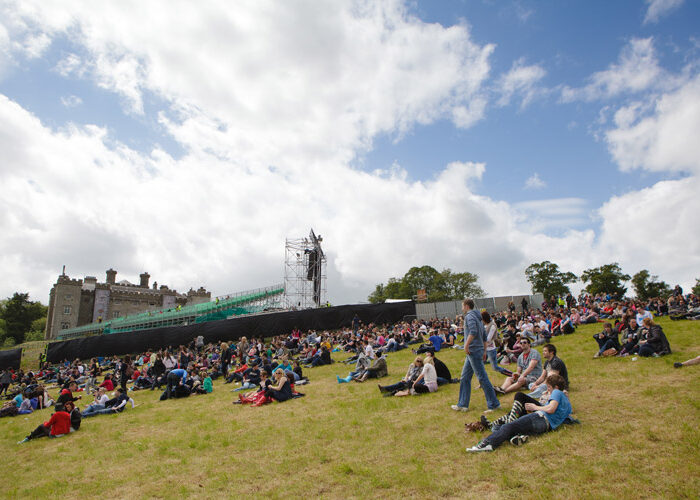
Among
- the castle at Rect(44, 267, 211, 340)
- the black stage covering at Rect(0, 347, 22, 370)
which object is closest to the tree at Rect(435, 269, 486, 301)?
the castle at Rect(44, 267, 211, 340)

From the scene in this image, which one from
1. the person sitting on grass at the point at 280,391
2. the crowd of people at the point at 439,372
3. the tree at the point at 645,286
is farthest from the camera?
the tree at the point at 645,286

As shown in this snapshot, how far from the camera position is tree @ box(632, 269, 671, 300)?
64.3m

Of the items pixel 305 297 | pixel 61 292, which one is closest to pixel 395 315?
pixel 305 297

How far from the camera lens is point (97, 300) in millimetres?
73250

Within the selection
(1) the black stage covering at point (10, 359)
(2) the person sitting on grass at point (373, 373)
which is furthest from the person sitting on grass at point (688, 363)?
(1) the black stage covering at point (10, 359)

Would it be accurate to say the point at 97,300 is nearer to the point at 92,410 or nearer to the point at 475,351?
the point at 92,410

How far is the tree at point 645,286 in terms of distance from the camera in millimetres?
64312

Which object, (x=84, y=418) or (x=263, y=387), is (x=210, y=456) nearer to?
(x=263, y=387)

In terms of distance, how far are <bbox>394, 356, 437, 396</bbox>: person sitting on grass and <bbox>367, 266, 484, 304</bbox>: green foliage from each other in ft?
235

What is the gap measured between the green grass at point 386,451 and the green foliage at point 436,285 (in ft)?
235

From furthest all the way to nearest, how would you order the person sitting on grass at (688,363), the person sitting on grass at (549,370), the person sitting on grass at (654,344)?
1. the person sitting on grass at (654,344)
2. the person sitting on grass at (688,363)
3. the person sitting on grass at (549,370)

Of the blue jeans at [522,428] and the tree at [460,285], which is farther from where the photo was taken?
the tree at [460,285]

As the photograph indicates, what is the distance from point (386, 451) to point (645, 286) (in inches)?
3071

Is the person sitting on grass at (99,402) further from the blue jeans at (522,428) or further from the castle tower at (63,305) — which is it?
the castle tower at (63,305)
